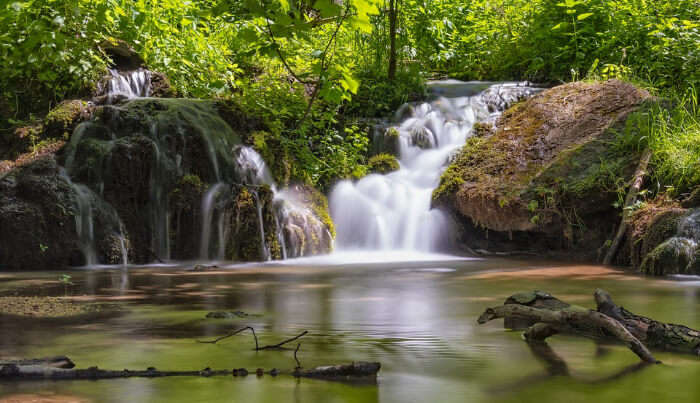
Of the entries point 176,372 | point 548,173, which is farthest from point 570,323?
point 548,173

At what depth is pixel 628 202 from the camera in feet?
26.7

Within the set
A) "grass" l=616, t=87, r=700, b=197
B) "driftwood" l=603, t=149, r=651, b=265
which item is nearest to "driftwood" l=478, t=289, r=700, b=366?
"driftwood" l=603, t=149, r=651, b=265

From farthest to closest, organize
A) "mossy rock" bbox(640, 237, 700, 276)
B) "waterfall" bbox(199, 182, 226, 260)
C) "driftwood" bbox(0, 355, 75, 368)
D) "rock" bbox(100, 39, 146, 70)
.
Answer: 1. "rock" bbox(100, 39, 146, 70)
2. "waterfall" bbox(199, 182, 226, 260)
3. "mossy rock" bbox(640, 237, 700, 276)
4. "driftwood" bbox(0, 355, 75, 368)

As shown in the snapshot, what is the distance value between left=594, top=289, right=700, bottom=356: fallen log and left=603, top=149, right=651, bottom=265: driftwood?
5081 mm

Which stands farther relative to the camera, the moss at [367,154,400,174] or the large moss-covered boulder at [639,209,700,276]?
the moss at [367,154,400,174]

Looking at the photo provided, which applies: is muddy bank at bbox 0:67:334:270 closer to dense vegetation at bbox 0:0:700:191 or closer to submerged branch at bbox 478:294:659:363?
dense vegetation at bbox 0:0:700:191

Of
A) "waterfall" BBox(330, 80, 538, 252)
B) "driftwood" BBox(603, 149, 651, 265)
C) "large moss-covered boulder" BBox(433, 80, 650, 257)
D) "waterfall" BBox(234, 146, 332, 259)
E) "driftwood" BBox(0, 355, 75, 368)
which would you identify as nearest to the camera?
"driftwood" BBox(0, 355, 75, 368)

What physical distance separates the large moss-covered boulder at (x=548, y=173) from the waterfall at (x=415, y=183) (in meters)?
0.47

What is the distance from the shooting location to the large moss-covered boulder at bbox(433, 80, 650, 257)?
28.7ft

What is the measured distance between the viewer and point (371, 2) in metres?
3.47

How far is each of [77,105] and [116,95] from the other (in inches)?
28.9

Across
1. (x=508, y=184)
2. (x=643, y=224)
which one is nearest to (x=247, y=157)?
(x=508, y=184)

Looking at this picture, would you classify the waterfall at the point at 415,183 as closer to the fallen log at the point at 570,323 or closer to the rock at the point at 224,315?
the rock at the point at 224,315

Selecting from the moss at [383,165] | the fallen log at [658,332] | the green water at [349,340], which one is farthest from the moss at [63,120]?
the fallen log at [658,332]
